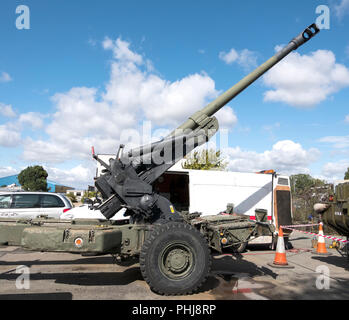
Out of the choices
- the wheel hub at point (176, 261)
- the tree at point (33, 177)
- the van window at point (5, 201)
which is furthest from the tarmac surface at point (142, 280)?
the tree at point (33, 177)

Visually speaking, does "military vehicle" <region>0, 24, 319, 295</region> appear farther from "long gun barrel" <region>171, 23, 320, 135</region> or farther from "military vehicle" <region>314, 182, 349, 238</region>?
"military vehicle" <region>314, 182, 349, 238</region>

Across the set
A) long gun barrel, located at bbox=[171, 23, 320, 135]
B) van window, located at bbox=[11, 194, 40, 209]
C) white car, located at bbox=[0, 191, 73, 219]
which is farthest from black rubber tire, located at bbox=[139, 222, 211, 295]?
van window, located at bbox=[11, 194, 40, 209]

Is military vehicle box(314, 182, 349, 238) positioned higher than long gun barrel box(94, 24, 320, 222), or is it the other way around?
long gun barrel box(94, 24, 320, 222)

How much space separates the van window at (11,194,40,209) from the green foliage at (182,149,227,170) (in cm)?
1259

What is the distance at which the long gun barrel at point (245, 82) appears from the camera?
6578mm

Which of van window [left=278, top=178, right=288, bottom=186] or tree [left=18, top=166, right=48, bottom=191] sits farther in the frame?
tree [left=18, top=166, right=48, bottom=191]

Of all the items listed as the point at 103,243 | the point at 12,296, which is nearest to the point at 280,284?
the point at 103,243

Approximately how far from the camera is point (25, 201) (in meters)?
8.44

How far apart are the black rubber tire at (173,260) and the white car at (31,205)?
5007mm

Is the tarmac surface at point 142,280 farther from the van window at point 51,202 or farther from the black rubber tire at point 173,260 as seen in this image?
the van window at point 51,202

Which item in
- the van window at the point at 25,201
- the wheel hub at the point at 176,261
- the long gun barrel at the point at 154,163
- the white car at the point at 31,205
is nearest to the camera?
the wheel hub at the point at 176,261

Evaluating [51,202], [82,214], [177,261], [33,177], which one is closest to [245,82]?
[177,261]

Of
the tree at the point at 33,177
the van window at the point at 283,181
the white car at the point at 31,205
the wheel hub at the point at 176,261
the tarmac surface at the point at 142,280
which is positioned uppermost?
the tree at the point at 33,177

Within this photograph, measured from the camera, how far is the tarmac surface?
4555 millimetres
